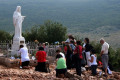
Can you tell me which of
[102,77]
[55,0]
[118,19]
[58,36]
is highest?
[55,0]

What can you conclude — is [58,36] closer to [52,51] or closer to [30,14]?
[52,51]

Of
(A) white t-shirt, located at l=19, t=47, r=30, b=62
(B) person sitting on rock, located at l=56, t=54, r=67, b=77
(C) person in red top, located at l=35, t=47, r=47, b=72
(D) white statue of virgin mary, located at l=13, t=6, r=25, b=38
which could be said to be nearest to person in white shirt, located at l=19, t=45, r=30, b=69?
(A) white t-shirt, located at l=19, t=47, r=30, b=62

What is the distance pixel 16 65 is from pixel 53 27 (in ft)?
60.1

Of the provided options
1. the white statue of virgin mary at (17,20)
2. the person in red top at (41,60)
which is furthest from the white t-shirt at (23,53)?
the white statue of virgin mary at (17,20)

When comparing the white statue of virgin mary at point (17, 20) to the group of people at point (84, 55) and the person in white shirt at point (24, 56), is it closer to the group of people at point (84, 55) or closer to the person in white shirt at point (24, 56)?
the person in white shirt at point (24, 56)

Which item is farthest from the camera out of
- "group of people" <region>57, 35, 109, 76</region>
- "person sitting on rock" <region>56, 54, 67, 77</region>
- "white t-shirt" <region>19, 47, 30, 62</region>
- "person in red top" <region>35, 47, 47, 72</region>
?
"white t-shirt" <region>19, 47, 30, 62</region>

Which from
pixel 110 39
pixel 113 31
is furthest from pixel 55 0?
pixel 110 39

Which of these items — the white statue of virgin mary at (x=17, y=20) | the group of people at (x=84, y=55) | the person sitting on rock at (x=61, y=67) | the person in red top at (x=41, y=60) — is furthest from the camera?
the white statue of virgin mary at (x=17, y=20)

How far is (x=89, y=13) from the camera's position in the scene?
87.1m

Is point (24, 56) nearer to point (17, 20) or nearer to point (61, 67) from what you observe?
point (61, 67)

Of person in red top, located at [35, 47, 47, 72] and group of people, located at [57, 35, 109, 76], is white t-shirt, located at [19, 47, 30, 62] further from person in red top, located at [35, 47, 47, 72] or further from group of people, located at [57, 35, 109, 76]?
group of people, located at [57, 35, 109, 76]

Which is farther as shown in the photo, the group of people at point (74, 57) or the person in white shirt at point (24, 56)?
the person in white shirt at point (24, 56)

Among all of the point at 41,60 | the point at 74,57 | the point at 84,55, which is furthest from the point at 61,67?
the point at 84,55

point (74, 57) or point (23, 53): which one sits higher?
point (23, 53)
